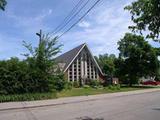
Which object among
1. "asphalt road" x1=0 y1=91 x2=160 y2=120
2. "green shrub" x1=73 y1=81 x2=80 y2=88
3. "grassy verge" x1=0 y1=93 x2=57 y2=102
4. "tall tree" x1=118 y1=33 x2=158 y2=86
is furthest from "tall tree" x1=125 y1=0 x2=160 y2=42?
"tall tree" x1=118 y1=33 x2=158 y2=86

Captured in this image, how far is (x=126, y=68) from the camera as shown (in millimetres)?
51375

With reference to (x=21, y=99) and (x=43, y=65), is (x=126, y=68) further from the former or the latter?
(x=21, y=99)

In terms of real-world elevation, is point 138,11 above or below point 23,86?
above

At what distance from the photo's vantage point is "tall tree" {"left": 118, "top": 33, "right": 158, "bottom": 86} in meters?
48.9

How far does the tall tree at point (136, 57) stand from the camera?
4888 cm

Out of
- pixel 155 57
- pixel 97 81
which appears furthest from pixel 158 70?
pixel 97 81

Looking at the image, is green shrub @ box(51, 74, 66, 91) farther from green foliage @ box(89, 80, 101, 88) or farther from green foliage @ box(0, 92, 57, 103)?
green foliage @ box(89, 80, 101, 88)

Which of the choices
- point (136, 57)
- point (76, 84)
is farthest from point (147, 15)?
point (136, 57)

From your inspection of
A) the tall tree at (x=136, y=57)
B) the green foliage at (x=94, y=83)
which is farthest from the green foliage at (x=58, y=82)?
the tall tree at (x=136, y=57)

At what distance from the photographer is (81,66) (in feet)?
147

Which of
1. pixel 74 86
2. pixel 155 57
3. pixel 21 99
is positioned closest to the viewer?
pixel 21 99

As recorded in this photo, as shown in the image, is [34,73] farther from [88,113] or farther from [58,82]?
[88,113]

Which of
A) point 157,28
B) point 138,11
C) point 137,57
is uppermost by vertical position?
point 137,57

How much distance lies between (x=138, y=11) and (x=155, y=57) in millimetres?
40759
